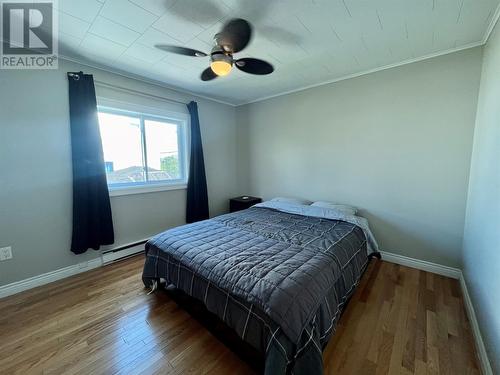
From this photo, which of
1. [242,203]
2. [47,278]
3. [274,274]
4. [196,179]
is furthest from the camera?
[242,203]

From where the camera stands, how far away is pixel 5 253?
199cm

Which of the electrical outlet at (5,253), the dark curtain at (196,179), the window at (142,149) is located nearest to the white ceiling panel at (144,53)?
the window at (142,149)

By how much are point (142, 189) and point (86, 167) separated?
709 mm

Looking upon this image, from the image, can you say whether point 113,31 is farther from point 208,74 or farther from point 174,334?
point 174,334

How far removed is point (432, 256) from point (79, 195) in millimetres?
4012

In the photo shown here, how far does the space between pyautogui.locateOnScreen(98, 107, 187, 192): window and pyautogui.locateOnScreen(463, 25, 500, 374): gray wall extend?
338 cm

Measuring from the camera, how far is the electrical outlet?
198 centimetres

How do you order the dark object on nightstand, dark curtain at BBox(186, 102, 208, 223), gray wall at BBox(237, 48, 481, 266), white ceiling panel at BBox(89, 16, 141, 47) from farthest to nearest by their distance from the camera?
the dark object on nightstand → dark curtain at BBox(186, 102, 208, 223) → gray wall at BBox(237, 48, 481, 266) → white ceiling panel at BBox(89, 16, 141, 47)

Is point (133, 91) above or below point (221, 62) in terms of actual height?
above

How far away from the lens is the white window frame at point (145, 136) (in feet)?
8.67

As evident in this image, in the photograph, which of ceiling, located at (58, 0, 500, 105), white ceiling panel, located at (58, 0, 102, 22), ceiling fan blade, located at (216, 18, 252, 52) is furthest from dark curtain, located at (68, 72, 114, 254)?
ceiling fan blade, located at (216, 18, 252, 52)

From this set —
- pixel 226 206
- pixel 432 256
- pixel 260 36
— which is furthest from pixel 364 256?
pixel 226 206

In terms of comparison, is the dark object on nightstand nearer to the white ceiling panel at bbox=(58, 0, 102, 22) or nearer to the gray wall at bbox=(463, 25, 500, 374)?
the gray wall at bbox=(463, 25, 500, 374)

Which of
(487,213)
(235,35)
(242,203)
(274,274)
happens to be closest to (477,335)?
(487,213)
